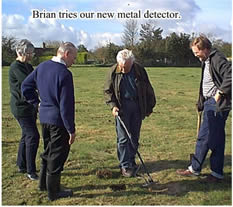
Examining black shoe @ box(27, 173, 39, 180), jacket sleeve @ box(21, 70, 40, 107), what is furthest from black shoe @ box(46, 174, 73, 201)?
jacket sleeve @ box(21, 70, 40, 107)

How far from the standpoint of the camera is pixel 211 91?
4477 millimetres

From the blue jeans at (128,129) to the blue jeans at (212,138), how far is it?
95cm

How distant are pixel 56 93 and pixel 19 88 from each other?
99 cm

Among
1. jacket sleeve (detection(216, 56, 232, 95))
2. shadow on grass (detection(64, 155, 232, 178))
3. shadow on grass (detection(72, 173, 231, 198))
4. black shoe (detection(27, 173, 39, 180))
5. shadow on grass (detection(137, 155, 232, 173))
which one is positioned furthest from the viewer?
shadow on grass (detection(137, 155, 232, 173))

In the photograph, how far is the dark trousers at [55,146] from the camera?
3.98 m

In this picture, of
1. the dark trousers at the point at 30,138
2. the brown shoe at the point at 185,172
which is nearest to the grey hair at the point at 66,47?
the dark trousers at the point at 30,138

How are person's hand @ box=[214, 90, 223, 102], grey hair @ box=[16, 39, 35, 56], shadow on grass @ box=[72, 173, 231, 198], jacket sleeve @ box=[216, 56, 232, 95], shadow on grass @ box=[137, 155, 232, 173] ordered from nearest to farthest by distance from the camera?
1. jacket sleeve @ box=[216, 56, 232, 95]
2. person's hand @ box=[214, 90, 223, 102]
3. shadow on grass @ box=[72, 173, 231, 198]
4. grey hair @ box=[16, 39, 35, 56]
5. shadow on grass @ box=[137, 155, 232, 173]

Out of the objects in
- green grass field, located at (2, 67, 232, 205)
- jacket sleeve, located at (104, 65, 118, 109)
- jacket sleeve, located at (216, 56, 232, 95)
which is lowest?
green grass field, located at (2, 67, 232, 205)

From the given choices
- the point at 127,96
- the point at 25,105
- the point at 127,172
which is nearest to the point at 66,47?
the point at 25,105

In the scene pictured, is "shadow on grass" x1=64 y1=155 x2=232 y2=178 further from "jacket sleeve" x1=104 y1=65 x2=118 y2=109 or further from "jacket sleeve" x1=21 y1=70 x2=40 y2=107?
"jacket sleeve" x1=21 y1=70 x2=40 y2=107

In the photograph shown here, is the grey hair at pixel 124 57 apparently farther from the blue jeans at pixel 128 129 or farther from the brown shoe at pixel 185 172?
the brown shoe at pixel 185 172

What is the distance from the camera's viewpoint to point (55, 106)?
3926 mm

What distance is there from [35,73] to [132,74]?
1446mm

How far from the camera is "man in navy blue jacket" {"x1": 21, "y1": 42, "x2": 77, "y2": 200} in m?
3.81
